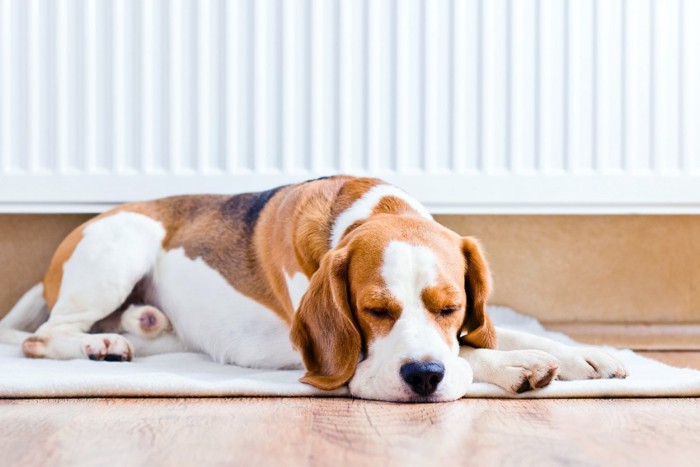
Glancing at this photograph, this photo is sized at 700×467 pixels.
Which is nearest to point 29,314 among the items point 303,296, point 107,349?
point 107,349

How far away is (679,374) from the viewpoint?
1774 mm

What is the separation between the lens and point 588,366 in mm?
1603

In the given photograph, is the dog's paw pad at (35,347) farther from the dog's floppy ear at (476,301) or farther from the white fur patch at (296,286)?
the dog's floppy ear at (476,301)

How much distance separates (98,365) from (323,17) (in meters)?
1.13

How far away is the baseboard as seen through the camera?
245 cm

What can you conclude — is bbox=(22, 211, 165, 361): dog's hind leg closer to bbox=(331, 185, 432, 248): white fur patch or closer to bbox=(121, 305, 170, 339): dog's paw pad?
bbox=(121, 305, 170, 339): dog's paw pad

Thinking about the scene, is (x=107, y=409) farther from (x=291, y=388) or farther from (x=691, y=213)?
(x=691, y=213)

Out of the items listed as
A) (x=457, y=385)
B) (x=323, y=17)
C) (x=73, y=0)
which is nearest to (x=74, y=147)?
(x=73, y=0)

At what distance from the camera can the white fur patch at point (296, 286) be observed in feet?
5.69

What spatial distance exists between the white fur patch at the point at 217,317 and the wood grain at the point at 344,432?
47 centimetres

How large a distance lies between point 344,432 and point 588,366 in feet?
2.02

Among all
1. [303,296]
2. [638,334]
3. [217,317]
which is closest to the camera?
[303,296]

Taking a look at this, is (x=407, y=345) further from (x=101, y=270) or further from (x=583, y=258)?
(x=583, y=258)

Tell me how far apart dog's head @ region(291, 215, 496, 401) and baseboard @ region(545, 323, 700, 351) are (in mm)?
954
